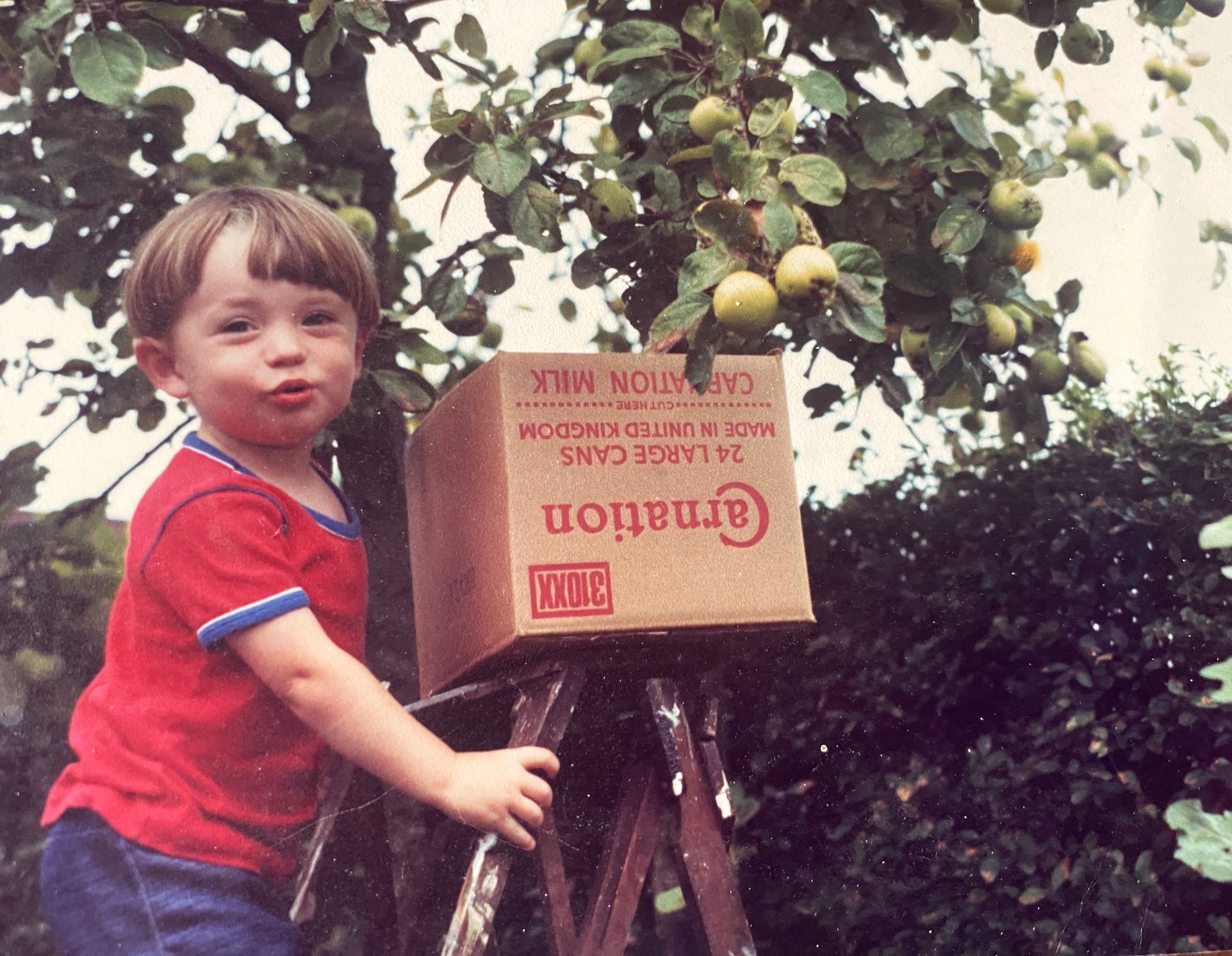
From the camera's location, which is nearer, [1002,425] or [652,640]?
[652,640]

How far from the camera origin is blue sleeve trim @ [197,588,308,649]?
50.4 inches

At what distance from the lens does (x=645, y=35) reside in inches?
59.6

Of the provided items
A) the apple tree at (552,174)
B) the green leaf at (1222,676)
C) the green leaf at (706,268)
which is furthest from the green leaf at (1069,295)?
the green leaf at (706,268)

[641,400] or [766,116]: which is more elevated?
[766,116]

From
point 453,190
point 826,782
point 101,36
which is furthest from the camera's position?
point 826,782

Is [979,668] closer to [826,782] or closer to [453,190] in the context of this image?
[826,782]

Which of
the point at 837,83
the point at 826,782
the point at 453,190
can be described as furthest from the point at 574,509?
the point at 826,782

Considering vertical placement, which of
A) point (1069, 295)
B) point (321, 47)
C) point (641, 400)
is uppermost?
point (321, 47)

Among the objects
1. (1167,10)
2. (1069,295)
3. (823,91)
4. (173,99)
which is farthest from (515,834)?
(1167,10)

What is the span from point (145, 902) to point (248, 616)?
1.11ft

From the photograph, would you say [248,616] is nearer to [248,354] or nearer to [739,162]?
[248,354]

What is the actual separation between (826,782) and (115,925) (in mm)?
1101

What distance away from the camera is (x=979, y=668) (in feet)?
6.82

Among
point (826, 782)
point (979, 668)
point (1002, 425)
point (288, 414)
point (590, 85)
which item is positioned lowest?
point (826, 782)
